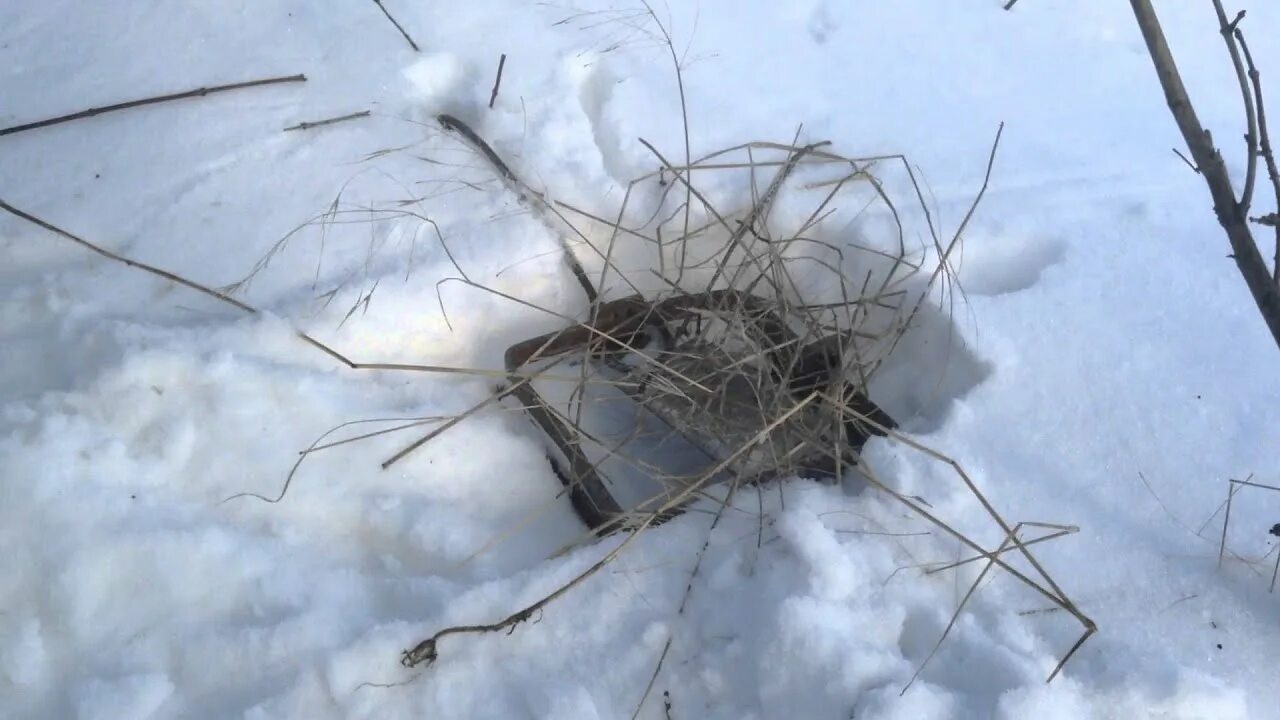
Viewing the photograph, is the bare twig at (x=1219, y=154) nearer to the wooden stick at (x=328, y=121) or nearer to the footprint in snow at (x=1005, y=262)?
the footprint in snow at (x=1005, y=262)

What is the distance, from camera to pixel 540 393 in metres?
1.44

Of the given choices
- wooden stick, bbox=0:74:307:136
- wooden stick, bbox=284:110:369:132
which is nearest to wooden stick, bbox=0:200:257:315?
wooden stick, bbox=0:74:307:136

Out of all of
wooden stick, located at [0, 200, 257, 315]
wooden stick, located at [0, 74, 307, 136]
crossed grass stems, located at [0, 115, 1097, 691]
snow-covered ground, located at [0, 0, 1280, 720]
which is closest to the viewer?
snow-covered ground, located at [0, 0, 1280, 720]

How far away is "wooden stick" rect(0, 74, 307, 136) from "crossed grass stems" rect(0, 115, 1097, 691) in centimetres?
26

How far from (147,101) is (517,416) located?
2.71ft

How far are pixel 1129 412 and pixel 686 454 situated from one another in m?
0.60

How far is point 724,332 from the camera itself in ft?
4.52

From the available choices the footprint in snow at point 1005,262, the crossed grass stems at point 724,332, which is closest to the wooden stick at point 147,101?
the crossed grass stems at point 724,332

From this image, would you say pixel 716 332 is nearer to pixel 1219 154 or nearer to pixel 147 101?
pixel 1219 154

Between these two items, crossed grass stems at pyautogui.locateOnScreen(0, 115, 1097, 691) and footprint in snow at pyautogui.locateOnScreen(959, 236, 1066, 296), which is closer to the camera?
→ crossed grass stems at pyautogui.locateOnScreen(0, 115, 1097, 691)

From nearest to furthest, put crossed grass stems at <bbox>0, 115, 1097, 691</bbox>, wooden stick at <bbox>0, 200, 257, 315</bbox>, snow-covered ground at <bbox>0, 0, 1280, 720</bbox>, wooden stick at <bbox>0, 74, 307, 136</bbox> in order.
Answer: snow-covered ground at <bbox>0, 0, 1280, 720</bbox> → crossed grass stems at <bbox>0, 115, 1097, 691</bbox> → wooden stick at <bbox>0, 200, 257, 315</bbox> → wooden stick at <bbox>0, 74, 307, 136</bbox>

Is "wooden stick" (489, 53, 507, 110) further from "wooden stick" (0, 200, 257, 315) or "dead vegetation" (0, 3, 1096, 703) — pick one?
"wooden stick" (0, 200, 257, 315)

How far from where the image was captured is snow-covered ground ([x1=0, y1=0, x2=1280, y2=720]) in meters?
1.06

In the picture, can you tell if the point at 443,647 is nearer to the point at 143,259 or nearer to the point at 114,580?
the point at 114,580
